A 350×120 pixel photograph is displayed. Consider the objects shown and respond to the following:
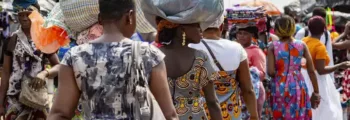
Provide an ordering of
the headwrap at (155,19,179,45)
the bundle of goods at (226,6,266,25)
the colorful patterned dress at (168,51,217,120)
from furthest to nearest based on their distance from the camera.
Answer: the bundle of goods at (226,6,266,25) < the headwrap at (155,19,179,45) < the colorful patterned dress at (168,51,217,120)

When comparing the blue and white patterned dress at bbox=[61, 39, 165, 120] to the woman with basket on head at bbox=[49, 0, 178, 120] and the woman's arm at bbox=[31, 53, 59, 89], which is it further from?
the woman's arm at bbox=[31, 53, 59, 89]

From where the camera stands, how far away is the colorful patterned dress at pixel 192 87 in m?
5.56

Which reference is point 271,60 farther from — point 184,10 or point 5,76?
point 184,10

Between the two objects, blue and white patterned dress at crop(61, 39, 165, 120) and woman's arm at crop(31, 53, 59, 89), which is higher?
blue and white patterned dress at crop(61, 39, 165, 120)

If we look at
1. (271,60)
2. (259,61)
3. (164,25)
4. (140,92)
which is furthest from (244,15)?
(140,92)

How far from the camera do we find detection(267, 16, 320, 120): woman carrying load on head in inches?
369

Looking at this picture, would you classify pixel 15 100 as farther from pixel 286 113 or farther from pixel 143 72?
pixel 143 72

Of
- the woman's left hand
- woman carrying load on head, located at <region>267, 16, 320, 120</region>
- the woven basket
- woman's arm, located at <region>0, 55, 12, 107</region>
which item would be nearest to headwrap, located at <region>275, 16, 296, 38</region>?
woman carrying load on head, located at <region>267, 16, 320, 120</region>

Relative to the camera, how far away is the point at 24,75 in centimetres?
833

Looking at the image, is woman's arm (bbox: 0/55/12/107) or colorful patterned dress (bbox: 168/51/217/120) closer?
colorful patterned dress (bbox: 168/51/217/120)

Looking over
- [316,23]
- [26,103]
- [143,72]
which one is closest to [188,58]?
[143,72]

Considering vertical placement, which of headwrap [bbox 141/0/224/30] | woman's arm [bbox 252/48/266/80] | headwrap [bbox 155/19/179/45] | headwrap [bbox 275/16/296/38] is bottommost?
woman's arm [bbox 252/48/266/80]

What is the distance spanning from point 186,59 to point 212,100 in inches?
12.4

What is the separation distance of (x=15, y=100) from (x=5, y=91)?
129mm
